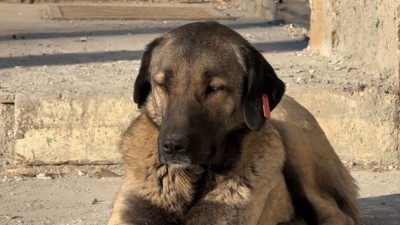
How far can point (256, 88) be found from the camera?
4.34m

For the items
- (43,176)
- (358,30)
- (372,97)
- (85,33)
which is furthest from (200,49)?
(85,33)

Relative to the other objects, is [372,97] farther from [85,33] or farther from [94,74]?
[85,33]

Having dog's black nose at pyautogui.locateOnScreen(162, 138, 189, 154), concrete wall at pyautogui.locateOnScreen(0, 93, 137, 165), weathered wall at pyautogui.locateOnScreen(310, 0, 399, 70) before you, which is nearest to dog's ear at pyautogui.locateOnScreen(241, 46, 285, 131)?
dog's black nose at pyautogui.locateOnScreen(162, 138, 189, 154)

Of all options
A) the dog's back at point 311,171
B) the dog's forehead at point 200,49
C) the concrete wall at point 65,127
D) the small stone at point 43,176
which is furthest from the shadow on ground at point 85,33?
the dog's forehead at point 200,49

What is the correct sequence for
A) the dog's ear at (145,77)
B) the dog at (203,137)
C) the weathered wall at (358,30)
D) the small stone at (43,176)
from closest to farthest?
1. the dog at (203,137)
2. the dog's ear at (145,77)
3. the small stone at (43,176)
4. the weathered wall at (358,30)

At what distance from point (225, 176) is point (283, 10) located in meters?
8.87

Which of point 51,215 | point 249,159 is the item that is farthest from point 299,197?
point 51,215

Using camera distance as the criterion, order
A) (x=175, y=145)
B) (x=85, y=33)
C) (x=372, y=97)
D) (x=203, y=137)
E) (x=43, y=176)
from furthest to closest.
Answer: (x=85, y=33), (x=372, y=97), (x=43, y=176), (x=203, y=137), (x=175, y=145)

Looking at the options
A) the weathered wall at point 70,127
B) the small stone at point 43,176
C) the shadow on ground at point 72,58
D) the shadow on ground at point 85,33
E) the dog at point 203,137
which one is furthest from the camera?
the shadow on ground at point 85,33

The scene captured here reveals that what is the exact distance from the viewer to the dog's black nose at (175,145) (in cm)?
404

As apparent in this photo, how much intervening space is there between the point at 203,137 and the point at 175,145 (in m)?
0.17

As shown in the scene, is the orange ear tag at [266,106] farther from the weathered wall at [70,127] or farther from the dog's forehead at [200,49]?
the weathered wall at [70,127]

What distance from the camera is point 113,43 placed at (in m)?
10.2

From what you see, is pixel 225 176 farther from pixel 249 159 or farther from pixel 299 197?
pixel 299 197
